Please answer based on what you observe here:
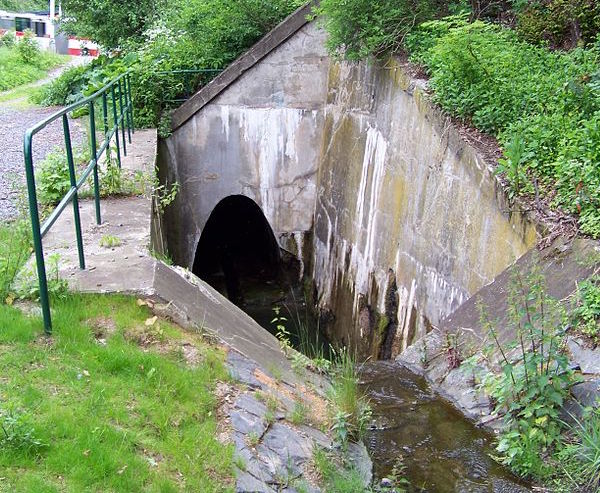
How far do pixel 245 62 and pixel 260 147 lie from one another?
1.43m

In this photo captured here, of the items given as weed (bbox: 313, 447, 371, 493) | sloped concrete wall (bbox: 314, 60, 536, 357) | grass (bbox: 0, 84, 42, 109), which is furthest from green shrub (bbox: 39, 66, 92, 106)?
weed (bbox: 313, 447, 371, 493)

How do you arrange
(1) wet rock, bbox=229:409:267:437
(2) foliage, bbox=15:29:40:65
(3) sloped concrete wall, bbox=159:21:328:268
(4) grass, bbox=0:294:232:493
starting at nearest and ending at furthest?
(4) grass, bbox=0:294:232:493 < (1) wet rock, bbox=229:409:267:437 < (3) sloped concrete wall, bbox=159:21:328:268 < (2) foliage, bbox=15:29:40:65

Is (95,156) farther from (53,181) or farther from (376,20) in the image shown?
(376,20)

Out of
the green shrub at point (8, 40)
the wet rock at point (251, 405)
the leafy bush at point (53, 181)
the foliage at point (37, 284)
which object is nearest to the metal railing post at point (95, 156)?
the leafy bush at point (53, 181)

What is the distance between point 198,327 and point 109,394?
0.92 meters

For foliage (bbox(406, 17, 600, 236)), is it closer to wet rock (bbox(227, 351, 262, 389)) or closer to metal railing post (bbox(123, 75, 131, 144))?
wet rock (bbox(227, 351, 262, 389))

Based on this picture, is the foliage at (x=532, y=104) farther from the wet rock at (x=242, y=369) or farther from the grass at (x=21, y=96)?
the grass at (x=21, y=96)

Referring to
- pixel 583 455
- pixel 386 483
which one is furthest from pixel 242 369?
pixel 583 455

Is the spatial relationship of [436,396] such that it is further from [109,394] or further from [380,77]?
[380,77]

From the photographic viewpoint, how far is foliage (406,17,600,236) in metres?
4.91

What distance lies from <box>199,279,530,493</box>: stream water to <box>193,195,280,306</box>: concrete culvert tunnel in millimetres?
7400

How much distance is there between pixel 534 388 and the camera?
3873 millimetres

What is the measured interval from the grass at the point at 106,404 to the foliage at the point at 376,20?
5.17 meters

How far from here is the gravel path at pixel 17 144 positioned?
22.6ft
